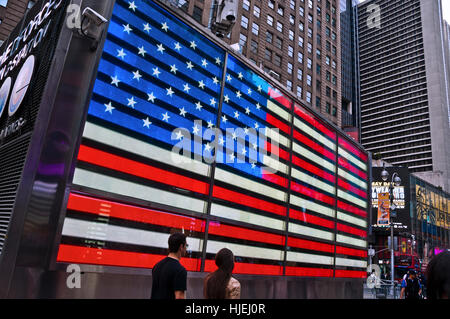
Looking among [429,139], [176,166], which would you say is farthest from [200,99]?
[429,139]

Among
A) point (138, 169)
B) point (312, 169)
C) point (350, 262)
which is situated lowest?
point (350, 262)

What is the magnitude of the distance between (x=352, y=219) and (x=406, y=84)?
533 feet

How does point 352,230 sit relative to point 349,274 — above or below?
above

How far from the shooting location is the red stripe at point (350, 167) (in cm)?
1378

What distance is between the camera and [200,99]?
28.0 ft

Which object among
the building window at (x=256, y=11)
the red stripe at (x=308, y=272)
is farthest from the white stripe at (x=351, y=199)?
A: the building window at (x=256, y=11)

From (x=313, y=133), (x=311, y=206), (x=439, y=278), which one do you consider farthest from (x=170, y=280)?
(x=313, y=133)

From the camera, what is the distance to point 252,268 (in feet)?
30.3

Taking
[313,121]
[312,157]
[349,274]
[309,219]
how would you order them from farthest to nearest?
1. [349,274]
2. [313,121]
3. [312,157]
4. [309,219]

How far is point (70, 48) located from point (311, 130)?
8665 millimetres

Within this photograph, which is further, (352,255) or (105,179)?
(352,255)

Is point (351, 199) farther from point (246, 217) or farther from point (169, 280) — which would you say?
point (169, 280)
